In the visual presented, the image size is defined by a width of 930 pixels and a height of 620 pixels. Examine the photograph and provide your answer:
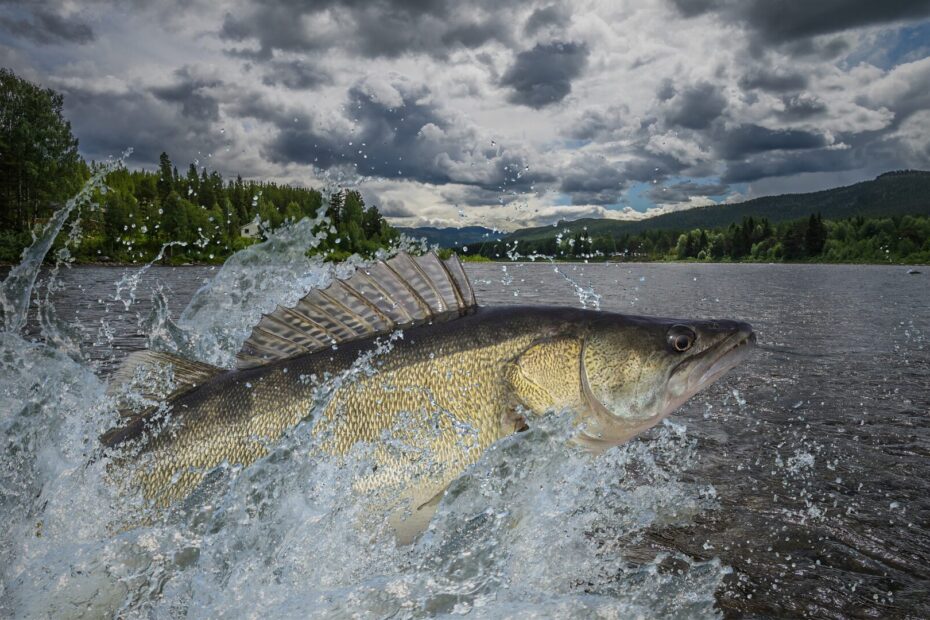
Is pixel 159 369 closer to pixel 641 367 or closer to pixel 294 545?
pixel 294 545

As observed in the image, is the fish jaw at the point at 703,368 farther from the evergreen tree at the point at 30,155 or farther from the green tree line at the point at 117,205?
the evergreen tree at the point at 30,155

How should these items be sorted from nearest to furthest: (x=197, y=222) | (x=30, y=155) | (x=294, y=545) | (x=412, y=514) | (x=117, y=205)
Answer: (x=412, y=514) → (x=294, y=545) → (x=30, y=155) → (x=117, y=205) → (x=197, y=222)

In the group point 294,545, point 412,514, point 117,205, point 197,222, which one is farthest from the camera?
point 197,222

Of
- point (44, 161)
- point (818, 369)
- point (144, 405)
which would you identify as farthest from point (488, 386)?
point (44, 161)

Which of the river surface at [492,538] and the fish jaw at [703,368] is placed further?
the fish jaw at [703,368]

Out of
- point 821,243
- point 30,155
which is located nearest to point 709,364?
point 30,155

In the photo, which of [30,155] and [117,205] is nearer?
[30,155]

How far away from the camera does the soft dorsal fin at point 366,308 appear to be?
153 inches

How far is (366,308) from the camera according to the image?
395cm

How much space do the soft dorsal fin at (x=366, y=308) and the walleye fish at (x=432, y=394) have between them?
8 cm

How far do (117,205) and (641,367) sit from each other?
9825cm

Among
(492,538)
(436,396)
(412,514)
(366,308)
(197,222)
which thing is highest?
(197,222)

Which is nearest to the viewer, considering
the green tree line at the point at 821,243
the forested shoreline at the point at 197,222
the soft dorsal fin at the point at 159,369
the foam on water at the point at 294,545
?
the foam on water at the point at 294,545

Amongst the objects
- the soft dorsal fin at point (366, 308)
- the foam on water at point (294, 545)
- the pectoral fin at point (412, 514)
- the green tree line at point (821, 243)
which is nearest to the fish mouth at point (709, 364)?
the foam on water at point (294, 545)
